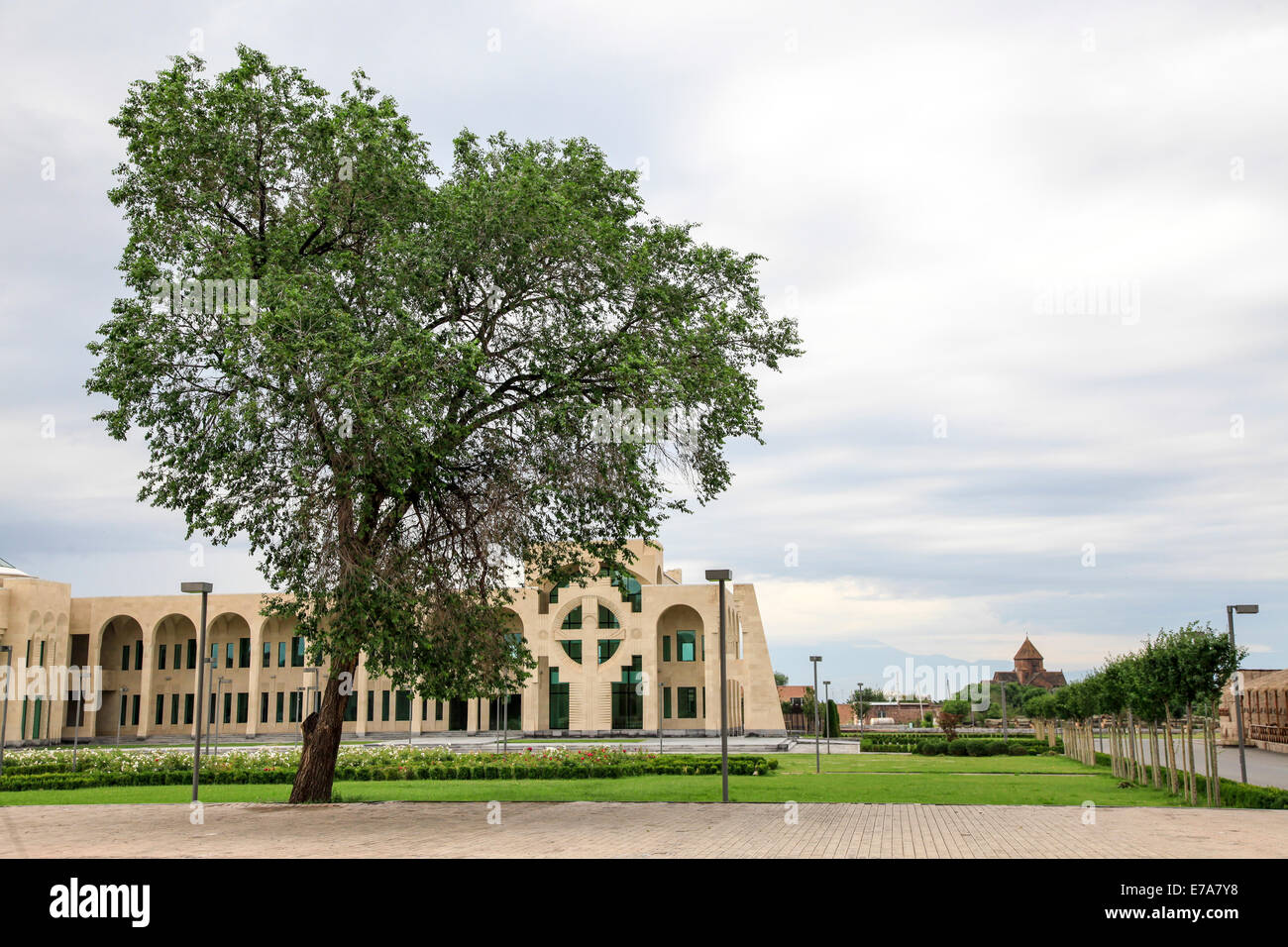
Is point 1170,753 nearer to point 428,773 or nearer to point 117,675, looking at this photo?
point 428,773

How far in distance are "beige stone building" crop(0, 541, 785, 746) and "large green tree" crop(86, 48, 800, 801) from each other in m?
34.9

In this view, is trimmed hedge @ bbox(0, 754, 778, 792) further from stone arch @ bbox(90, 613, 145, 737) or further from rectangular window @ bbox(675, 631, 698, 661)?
stone arch @ bbox(90, 613, 145, 737)

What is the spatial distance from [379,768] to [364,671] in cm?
2960

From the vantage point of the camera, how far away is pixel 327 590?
56.2 feet

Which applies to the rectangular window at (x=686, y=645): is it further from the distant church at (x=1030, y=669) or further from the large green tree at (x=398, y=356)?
the distant church at (x=1030, y=669)

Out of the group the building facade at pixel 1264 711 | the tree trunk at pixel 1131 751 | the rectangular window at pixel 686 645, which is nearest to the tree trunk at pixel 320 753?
the tree trunk at pixel 1131 751

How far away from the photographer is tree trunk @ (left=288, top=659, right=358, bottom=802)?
19578 mm

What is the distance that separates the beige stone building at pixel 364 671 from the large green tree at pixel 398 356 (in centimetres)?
3487

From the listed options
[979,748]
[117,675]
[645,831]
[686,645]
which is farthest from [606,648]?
[645,831]

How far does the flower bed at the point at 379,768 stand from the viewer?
28859 millimetres

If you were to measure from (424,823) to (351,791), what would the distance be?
7.85 metres

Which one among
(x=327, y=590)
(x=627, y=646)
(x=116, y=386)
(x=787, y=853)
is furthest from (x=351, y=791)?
(x=627, y=646)
